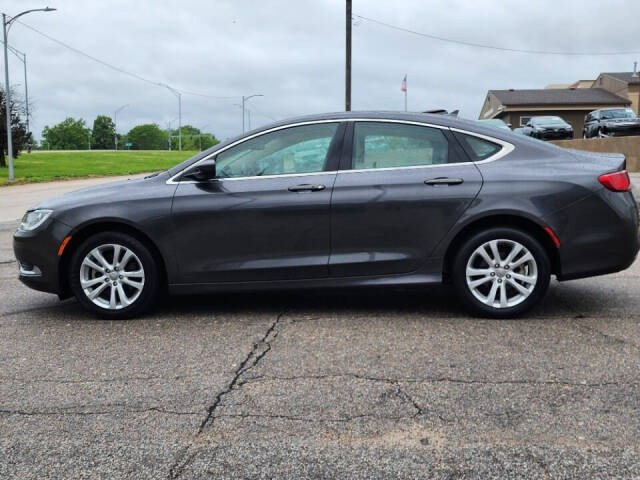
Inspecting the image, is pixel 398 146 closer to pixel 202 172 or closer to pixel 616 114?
pixel 202 172

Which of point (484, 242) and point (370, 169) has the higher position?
point (370, 169)

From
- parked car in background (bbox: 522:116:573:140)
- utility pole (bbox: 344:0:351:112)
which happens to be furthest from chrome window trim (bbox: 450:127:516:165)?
parked car in background (bbox: 522:116:573:140)

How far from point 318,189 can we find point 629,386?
8.53 ft

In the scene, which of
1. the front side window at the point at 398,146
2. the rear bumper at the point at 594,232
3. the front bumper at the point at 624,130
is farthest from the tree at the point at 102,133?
the rear bumper at the point at 594,232

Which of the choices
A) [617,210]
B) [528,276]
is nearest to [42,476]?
[528,276]

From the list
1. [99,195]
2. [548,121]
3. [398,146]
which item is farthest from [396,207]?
[548,121]

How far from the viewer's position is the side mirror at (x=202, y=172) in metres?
5.31

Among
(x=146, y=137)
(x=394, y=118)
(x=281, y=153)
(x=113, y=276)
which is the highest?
(x=146, y=137)

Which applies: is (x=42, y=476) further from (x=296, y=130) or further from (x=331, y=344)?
(x=296, y=130)

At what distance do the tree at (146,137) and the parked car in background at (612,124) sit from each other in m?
162

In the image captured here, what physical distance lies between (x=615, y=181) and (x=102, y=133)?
181833 millimetres

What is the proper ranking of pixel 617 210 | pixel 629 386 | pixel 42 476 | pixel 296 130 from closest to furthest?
pixel 42 476 → pixel 629 386 → pixel 617 210 → pixel 296 130

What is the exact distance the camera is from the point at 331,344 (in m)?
4.66

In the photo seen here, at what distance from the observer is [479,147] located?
17.7 ft
